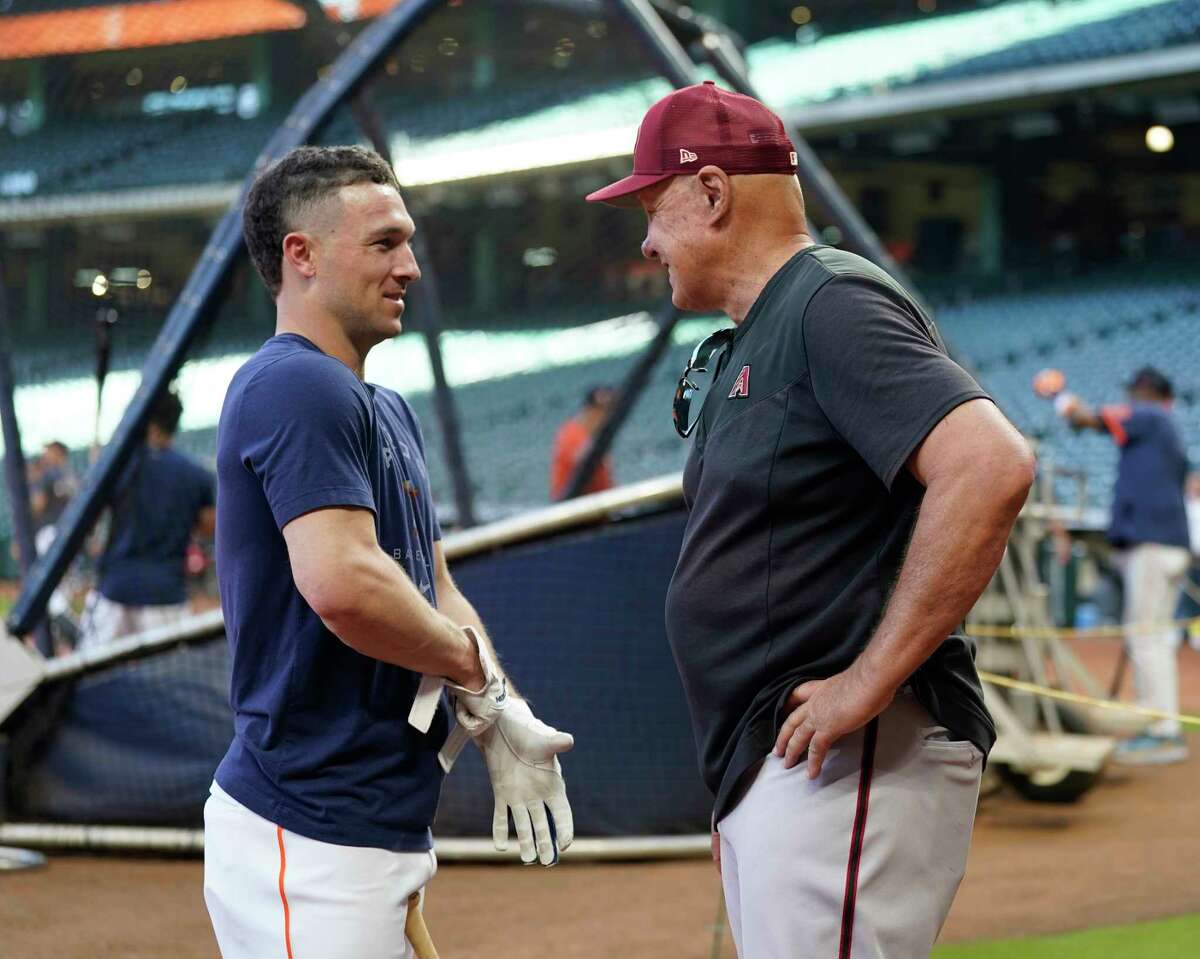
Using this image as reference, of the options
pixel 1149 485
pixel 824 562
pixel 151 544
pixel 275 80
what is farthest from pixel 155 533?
pixel 275 80

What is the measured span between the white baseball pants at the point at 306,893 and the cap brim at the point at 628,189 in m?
1.01

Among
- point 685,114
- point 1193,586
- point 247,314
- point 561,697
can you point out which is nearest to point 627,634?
point 561,697

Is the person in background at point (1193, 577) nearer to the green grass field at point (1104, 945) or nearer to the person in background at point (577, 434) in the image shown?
the person in background at point (577, 434)

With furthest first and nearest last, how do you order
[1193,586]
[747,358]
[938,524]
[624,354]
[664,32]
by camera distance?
[1193,586] < [624,354] < [664,32] < [747,358] < [938,524]

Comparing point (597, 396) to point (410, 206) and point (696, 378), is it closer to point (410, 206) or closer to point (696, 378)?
point (410, 206)

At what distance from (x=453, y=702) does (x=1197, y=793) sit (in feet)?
17.4

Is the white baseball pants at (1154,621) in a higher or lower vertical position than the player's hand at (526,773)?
lower

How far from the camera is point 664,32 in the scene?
238 inches

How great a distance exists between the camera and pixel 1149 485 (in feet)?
24.7

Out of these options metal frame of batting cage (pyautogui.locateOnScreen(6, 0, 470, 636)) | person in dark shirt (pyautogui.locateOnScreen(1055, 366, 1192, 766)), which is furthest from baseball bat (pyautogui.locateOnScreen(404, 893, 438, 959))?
person in dark shirt (pyautogui.locateOnScreen(1055, 366, 1192, 766))

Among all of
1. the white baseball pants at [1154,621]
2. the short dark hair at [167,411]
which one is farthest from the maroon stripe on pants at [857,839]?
the white baseball pants at [1154,621]

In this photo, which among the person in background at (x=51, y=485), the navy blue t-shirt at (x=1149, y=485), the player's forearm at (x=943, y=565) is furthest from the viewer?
the person in background at (x=51, y=485)

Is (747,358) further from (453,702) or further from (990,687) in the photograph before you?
(990,687)

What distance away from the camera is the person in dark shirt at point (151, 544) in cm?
589
